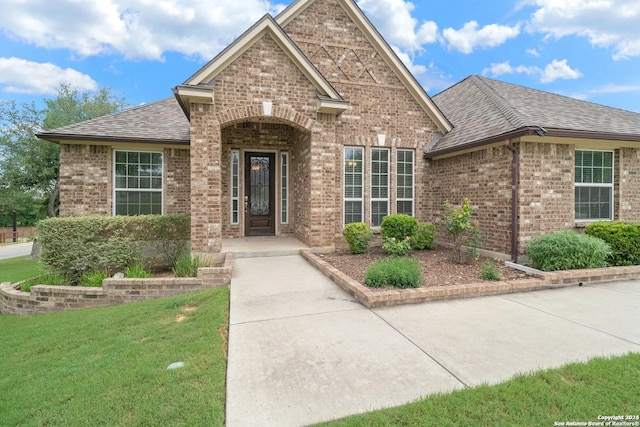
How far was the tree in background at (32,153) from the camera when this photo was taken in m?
17.0

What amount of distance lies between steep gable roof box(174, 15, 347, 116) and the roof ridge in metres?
4.14

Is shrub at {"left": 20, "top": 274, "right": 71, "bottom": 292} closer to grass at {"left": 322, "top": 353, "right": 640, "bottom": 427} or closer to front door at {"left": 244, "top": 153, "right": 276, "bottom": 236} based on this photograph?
front door at {"left": 244, "top": 153, "right": 276, "bottom": 236}

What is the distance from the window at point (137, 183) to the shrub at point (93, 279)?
3308 millimetres

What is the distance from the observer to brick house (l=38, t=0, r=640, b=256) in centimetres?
741

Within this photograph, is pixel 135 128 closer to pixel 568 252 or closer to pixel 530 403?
pixel 530 403

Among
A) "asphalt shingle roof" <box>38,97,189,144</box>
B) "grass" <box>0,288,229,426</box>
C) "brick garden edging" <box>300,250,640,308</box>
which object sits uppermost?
"asphalt shingle roof" <box>38,97,189,144</box>

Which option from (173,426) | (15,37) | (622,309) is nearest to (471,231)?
(622,309)

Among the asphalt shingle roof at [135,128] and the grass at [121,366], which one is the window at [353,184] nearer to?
the asphalt shingle roof at [135,128]

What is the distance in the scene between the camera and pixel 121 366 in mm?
3256

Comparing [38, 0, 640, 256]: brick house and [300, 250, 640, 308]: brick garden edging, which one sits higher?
[38, 0, 640, 256]: brick house

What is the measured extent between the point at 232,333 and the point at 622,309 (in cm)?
559

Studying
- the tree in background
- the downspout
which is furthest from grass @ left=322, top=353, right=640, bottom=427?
the tree in background

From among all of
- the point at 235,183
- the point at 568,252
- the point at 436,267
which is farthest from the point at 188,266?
the point at 568,252

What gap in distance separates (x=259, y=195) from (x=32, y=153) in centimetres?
1602
